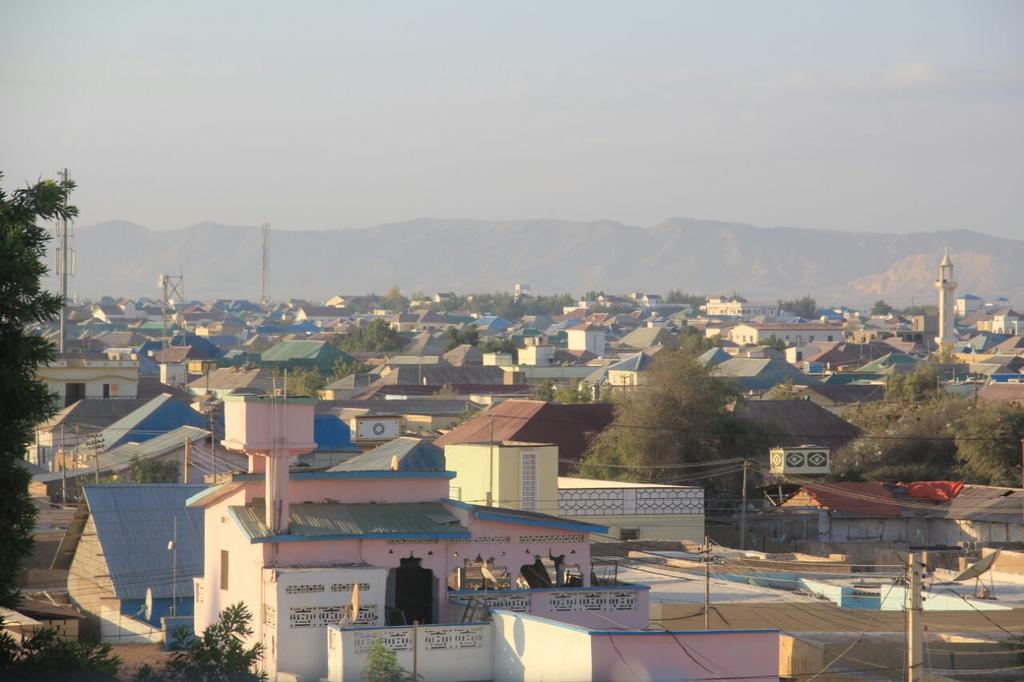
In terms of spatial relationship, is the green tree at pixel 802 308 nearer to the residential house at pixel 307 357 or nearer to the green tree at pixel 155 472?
the residential house at pixel 307 357

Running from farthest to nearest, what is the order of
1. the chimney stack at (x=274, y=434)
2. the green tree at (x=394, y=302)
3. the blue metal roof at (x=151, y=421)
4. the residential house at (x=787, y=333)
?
the green tree at (x=394, y=302), the residential house at (x=787, y=333), the blue metal roof at (x=151, y=421), the chimney stack at (x=274, y=434)

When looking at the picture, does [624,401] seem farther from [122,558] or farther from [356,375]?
[356,375]

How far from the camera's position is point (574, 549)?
50.8ft

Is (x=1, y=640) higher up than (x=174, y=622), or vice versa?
(x=1, y=640)

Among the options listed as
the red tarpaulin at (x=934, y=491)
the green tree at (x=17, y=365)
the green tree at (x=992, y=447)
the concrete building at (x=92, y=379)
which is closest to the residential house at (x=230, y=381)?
the concrete building at (x=92, y=379)

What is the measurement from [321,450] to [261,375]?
28.8 m

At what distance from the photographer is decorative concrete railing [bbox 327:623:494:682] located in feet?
42.1

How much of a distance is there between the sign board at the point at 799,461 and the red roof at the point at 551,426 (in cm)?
468

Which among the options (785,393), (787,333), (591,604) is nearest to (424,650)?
(591,604)

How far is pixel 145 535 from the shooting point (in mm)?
20422

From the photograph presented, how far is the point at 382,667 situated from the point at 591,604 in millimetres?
2968

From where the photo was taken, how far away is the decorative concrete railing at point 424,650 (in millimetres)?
12836

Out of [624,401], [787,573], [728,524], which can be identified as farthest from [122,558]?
[624,401]

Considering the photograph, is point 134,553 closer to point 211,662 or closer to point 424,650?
point 424,650
